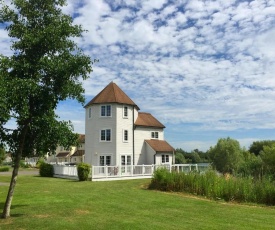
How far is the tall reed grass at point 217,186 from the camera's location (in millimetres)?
15641

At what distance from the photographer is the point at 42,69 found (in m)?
11.4

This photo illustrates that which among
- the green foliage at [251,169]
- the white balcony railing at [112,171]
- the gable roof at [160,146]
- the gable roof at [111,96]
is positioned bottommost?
the white balcony railing at [112,171]

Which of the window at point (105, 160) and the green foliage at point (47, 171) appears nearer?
the green foliage at point (47, 171)

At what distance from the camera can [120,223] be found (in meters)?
10.1

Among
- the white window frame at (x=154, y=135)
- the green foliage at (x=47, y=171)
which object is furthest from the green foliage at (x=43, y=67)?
the white window frame at (x=154, y=135)

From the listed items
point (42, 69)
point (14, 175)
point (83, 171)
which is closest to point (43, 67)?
point (42, 69)

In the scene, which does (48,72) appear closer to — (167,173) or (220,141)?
(167,173)

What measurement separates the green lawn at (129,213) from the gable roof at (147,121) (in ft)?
79.3

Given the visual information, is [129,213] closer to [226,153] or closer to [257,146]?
[226,153]

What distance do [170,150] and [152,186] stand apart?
70.1 ft

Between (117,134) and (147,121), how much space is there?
639cm

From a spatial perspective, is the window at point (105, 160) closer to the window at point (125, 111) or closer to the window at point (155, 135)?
the window at point (125, 111)

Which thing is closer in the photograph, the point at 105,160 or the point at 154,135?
the point at 105,160

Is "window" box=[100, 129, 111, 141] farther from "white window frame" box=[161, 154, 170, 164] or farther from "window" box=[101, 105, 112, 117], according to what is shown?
"white window frame" box=[161, 154, 170, 164]
